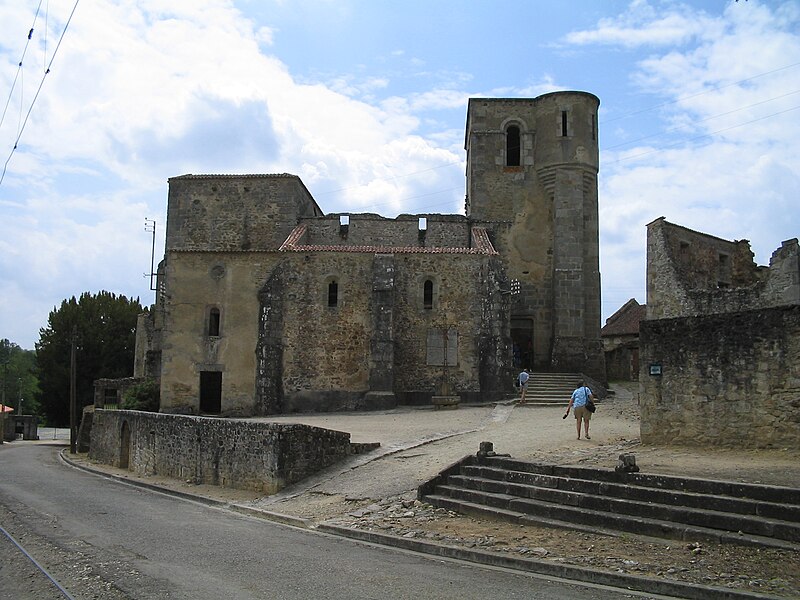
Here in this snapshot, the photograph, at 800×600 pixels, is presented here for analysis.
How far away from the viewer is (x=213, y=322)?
94.0 feet

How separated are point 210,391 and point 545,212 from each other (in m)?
16.3

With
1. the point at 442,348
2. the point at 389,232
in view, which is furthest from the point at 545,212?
the point at 442,348

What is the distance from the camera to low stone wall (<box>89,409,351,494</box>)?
15.3 metres

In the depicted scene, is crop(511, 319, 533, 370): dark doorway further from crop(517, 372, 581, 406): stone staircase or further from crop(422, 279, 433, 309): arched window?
crop(422, 279, 433, 309): arched window

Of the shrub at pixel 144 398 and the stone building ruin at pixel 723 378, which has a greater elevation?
the stone building ruin at pixel 723 378

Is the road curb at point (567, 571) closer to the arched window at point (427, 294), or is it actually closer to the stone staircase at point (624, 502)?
the stone staircase at point (624, 502)

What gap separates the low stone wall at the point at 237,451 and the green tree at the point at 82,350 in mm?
33381

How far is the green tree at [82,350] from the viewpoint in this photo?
51.9 meters

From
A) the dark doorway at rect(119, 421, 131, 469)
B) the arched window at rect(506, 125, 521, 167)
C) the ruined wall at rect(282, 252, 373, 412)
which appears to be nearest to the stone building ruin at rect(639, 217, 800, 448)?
the ruined wall at rect(282, 252, 373, 412)

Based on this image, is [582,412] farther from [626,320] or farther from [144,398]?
[626,320]

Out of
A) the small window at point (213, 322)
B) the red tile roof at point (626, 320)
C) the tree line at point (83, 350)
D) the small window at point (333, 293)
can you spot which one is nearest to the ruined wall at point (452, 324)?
the small window at point (333, 293)

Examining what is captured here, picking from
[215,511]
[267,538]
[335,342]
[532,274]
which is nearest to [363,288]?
[335,342]

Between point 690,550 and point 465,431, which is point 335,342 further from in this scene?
point 690,550

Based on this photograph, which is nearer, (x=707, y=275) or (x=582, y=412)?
(x=582, y=412)
